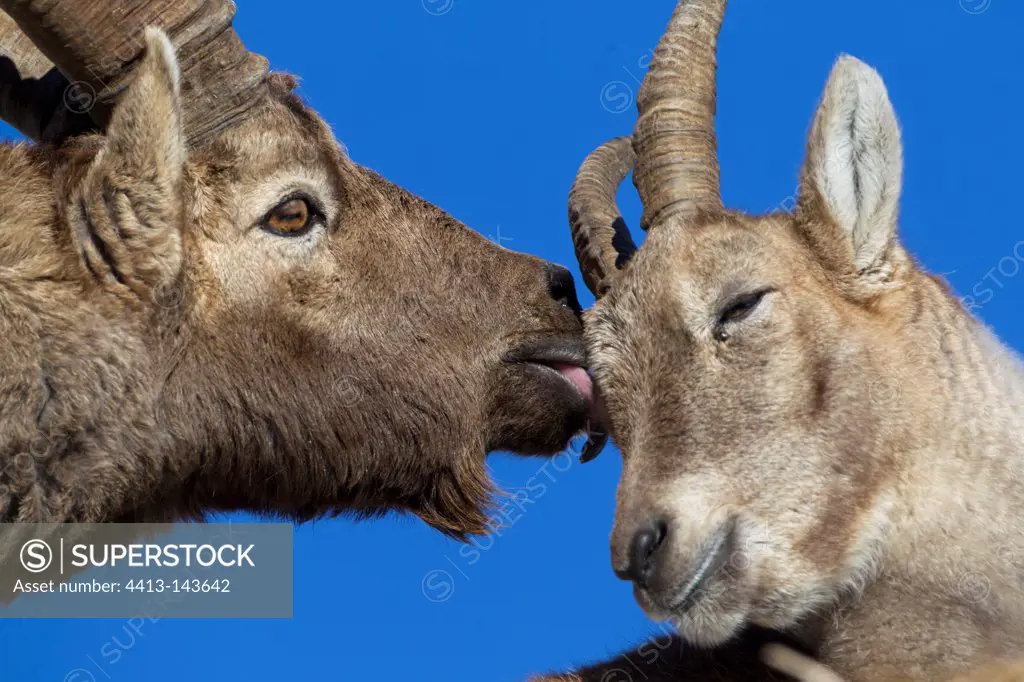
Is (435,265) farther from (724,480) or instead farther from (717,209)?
(724,480)

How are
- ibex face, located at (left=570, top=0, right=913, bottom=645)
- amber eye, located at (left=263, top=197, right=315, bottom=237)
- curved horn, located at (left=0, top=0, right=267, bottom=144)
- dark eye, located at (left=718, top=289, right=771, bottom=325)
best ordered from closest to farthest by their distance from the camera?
ibex face, located at (left=570, top=0, right=913, bottom=645), dark eye, located at (left=718, top=289, right=771, bottom=325), curved horn, located at (left=0, top=0, right=267, bottom=144), amber eye, located at (left=263, top=197, right=315, bottom=237)

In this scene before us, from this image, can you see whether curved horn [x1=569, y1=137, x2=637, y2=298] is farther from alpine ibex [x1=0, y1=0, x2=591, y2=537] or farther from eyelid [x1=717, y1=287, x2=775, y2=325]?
eyelid [x1=717, y1=287, x2=775, y2=325]

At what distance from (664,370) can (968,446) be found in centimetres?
117

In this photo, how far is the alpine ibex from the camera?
21.4ft

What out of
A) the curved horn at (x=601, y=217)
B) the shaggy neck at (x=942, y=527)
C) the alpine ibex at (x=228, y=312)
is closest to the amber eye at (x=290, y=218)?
the alpine ibex at (x=228, y=312)

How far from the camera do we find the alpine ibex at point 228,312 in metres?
6.52

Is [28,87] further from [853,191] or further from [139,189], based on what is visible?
[853,191]

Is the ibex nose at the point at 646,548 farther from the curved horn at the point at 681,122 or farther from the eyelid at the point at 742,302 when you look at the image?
the curved horn at the point at 681,122

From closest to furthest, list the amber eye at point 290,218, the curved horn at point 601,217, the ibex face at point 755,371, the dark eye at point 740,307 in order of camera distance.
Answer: the ibex face at point 755,371 → the dark eye at point 740,307 → the curved horn at point 601,217 → the amber eye at point 290,218

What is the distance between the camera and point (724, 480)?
5.85 meters

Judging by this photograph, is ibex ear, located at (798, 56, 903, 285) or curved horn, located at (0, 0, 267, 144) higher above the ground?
curved horn, located at (0, 0, 267, 144)

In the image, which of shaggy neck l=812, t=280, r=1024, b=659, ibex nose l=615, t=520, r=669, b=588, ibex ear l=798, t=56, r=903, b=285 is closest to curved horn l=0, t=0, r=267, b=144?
ibex ear l=798, t=56, r=903, b=285

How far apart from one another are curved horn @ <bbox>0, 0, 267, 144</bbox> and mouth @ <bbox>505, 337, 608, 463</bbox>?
168cm

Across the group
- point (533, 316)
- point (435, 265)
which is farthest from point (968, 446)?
point (435, 265)
